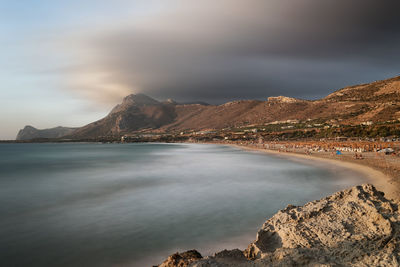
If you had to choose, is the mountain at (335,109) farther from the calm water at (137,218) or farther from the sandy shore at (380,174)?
the calm water at (137,218)

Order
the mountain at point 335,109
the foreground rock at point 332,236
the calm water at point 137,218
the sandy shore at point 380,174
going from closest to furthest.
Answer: the foreground rock at point 332,236
the calm water at point 137,218
the sandy shore at point 380,174
the mountain at point 335,109

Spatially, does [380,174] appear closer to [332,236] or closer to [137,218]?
[332,236]

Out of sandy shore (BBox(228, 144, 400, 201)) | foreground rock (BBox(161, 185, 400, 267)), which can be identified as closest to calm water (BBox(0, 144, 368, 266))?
sandy shore (BBox(228, 144, 400, 201))

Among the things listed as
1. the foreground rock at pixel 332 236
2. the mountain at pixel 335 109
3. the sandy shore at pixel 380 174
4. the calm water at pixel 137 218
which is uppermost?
the mountain at pixel 335 109

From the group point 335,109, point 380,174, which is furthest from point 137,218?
point 335,109

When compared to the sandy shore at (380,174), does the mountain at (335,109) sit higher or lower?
higher

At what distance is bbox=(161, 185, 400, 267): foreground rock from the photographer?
400 cm

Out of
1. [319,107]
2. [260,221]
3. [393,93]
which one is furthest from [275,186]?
[319,107]

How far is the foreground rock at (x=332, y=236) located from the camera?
4000 mm

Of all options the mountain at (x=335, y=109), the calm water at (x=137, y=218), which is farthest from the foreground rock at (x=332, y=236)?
the mountain at (x=335, y=109)

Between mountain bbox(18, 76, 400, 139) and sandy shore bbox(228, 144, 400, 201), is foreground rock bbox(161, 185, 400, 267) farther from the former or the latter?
mountain bbox(18, 76, 400, 139)

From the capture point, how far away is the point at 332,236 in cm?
477

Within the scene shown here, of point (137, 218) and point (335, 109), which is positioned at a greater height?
point (335, 109)

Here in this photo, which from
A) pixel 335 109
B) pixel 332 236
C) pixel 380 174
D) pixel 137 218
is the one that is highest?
pixel 335 109
